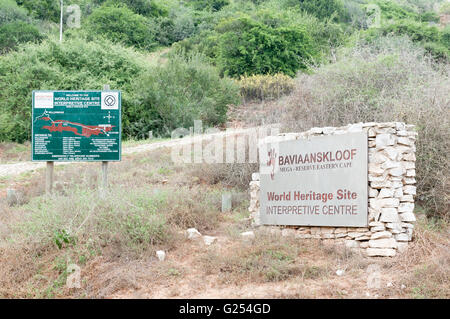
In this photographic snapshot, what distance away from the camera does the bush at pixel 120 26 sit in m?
41.6

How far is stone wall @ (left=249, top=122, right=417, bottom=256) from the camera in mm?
7453

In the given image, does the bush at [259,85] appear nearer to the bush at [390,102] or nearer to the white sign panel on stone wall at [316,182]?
the bush at [390,102]

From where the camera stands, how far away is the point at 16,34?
126 ft

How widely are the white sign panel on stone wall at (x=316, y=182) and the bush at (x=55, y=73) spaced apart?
1492cm

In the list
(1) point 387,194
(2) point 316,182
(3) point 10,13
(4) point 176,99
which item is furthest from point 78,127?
(3) point 10,13

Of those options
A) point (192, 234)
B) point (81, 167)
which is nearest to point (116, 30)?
point (81, 167)

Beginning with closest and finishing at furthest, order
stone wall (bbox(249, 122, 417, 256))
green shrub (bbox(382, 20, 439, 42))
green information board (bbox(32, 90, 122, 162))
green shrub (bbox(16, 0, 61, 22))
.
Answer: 1. stone wall (bbox(249, 122, 417, 256))
2. green information board (bbox(32, 90, 122, 162))
3. green shrub (bbox(382, 20, 439, 42))
4. green shrub (bbox(16, 0, 61, 22))

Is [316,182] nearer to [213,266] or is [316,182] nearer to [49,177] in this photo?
[213,266]

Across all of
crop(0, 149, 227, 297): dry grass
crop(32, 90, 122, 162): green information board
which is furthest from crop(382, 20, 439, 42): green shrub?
crop(0, 149, 227, 297): dry grass

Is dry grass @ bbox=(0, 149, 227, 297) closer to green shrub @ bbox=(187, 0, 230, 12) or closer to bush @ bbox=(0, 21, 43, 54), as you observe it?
bush @ bbox=(0, 21, 43, 54)

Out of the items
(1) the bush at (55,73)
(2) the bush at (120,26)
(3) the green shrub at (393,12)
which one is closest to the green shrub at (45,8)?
(2) the bush at (120,26)

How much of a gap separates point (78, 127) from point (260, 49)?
24845 mm

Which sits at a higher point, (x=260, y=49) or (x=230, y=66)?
(x=260, y=49)

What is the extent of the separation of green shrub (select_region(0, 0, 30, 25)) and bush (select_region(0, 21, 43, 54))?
422cm
